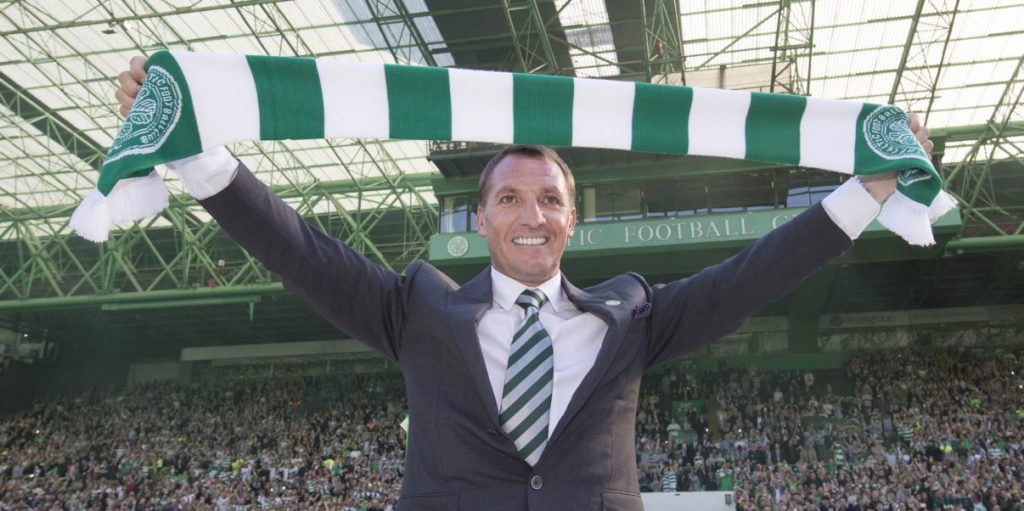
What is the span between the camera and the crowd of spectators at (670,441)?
875 inches

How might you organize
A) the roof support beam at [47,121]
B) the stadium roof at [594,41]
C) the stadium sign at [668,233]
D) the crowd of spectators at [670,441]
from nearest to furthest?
the stadium roof at [594,41] < the crowd of spectators at [670,441] < the stadium sign at [668,233] < the roof support beam at [47,121]

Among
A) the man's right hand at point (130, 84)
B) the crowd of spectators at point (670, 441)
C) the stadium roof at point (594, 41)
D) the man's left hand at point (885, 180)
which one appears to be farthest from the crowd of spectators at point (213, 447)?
the man's left hand at point (885, 180)

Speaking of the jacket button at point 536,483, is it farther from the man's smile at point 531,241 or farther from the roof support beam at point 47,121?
the roof support beam at point 47,121

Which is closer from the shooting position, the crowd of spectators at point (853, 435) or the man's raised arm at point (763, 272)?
the man's raised arm at point (763, 272)

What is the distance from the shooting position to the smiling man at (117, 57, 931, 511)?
2285 mm

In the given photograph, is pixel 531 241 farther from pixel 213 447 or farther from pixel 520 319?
pixel 213 447

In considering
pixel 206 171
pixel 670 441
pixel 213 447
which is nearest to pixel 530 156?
pixel 206 171

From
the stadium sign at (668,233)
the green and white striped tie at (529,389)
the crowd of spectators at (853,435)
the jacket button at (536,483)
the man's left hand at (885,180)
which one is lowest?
the jacket button at (536,483)

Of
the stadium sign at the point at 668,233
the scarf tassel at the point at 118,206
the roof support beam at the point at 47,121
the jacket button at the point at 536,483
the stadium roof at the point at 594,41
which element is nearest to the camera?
the jacket button at the point at 536,483

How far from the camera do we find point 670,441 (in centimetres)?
2650

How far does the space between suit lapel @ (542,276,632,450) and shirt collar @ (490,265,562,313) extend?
54mm

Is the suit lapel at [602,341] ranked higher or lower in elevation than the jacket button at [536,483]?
higher

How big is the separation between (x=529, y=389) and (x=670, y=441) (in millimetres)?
25197

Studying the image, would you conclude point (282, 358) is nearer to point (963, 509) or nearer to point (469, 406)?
point (963, 509)
